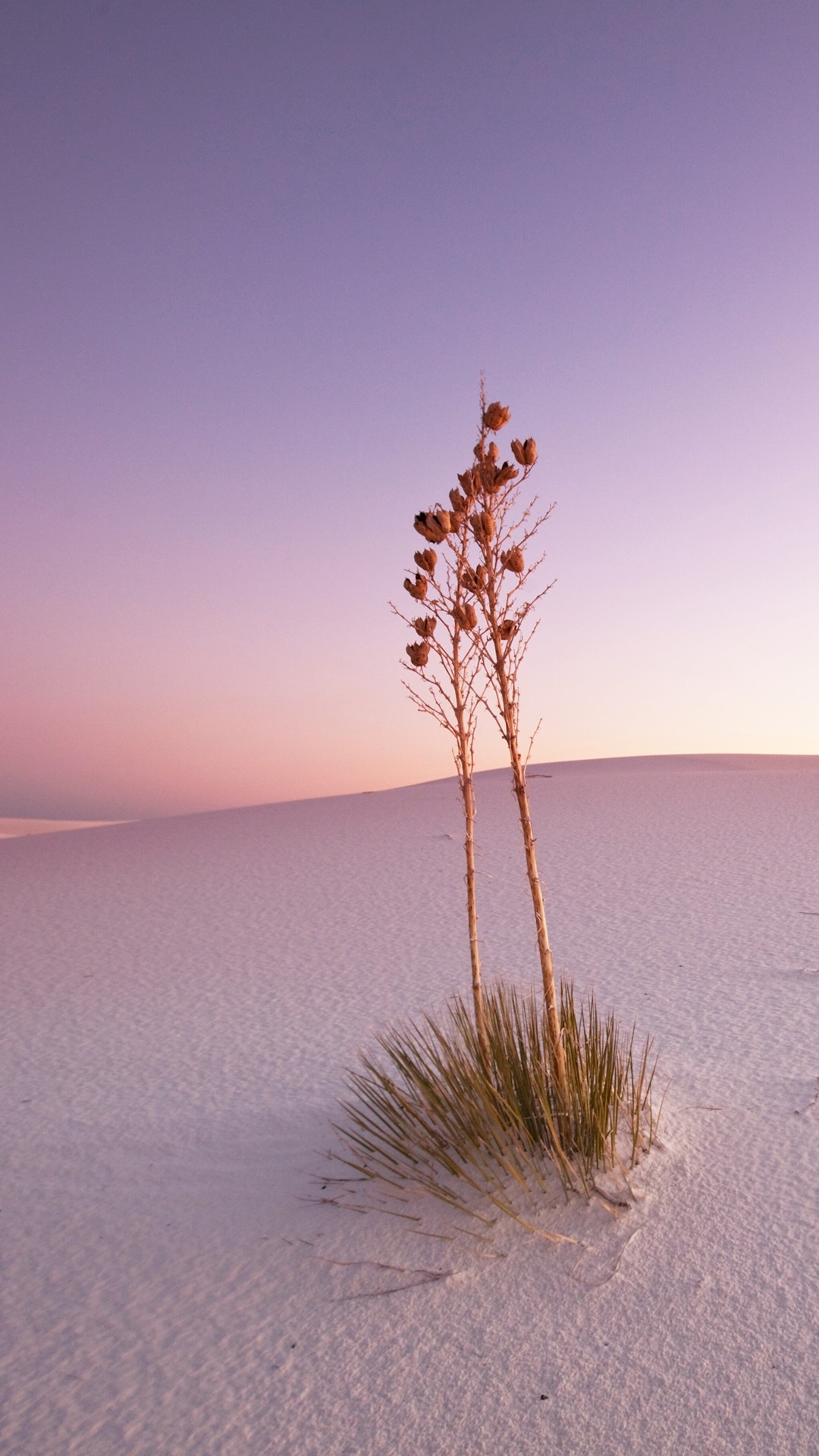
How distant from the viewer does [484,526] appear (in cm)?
239

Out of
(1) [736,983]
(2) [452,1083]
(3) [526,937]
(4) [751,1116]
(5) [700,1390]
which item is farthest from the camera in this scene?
(3) [526,937]

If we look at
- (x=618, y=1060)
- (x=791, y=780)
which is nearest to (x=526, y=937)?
(x=618, y=1060)

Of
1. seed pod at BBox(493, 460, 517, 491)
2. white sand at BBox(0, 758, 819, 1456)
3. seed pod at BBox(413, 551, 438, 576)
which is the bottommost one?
white sand at BBox(0, 758, 819, 1456)

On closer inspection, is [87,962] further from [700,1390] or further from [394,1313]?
[700,1390]

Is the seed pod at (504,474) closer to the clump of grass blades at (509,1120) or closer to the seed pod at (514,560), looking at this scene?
the seed pod at (514,560)

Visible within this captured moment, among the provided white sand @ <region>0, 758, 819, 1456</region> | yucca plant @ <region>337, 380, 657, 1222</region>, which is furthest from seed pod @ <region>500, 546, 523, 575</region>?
white sand @ <region>0, 758, 819, 1456</region>

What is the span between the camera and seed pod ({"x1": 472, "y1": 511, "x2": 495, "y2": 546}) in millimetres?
2391

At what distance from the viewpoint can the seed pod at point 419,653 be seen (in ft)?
8.77

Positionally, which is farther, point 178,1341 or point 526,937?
point 526,937

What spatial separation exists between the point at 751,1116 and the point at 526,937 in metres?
2.74

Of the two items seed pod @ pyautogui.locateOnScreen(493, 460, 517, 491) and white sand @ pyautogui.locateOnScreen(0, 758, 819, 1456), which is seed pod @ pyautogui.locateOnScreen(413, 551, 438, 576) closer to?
seed pod @ pyautogui.locateOnScreen(493, 460, 517, 491)

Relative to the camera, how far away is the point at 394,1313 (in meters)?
2.01

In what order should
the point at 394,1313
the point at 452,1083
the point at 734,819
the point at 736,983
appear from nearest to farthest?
the point at 394,1313, the point at 452,1083, the point at 736,983, the point at 734,819

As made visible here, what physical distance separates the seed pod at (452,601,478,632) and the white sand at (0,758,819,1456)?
1.43 metres
